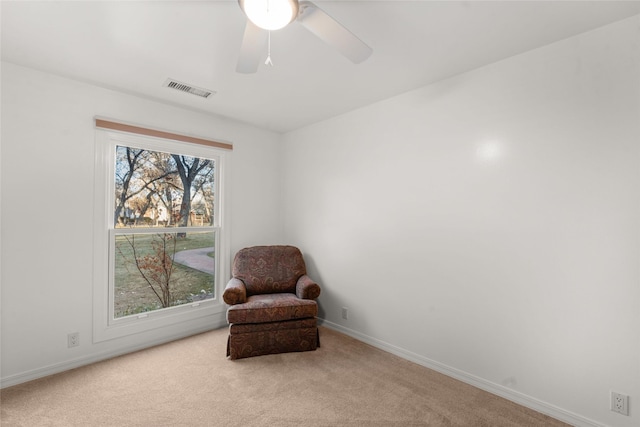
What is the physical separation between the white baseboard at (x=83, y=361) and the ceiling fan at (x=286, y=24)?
9.11 feet

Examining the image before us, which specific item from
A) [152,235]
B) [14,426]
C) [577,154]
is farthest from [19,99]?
[577,154]

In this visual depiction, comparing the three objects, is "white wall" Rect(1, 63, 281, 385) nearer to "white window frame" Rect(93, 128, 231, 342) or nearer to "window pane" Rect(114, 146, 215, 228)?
"white window frame" Rect(93, 128, 231, 342)

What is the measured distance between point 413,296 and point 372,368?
712 millimetres

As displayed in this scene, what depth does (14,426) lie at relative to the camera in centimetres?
186

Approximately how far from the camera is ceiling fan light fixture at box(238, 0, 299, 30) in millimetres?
1281

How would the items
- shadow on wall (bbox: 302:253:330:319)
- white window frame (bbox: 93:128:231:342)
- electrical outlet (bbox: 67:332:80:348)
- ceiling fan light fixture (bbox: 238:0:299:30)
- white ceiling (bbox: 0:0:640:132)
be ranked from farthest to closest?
shadow on wall (bbox: 302:253:330:319), white window frame (bbox: 93:128:231:342), electrical outlet (bbox: 67:332:80:348), white ceiling (bbox: 0:0:640:132), ceiling fan light fixture (bbox: 238:0:299:30)

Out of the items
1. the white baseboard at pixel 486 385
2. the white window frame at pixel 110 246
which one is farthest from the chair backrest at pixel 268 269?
the white baseboard at pixel 486 385

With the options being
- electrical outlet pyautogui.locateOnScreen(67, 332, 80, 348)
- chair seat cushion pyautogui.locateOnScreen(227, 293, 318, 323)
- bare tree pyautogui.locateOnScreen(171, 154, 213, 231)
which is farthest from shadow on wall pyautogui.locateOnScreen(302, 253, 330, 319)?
electrical outlet pyautogui.locateOnScreen(67, 332, 80, 348)

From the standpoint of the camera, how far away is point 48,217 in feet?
8.09

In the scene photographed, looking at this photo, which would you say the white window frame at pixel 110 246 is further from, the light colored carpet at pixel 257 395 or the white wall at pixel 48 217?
the light colored carpet at pixel 257 395

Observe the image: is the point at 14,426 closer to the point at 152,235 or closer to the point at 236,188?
the point at 152,235

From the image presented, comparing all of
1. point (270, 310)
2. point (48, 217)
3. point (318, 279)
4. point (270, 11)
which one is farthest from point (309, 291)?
point (270, 11)

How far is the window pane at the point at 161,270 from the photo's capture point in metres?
2.94

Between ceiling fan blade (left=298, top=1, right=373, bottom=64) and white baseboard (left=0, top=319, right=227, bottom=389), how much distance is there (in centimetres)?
313
